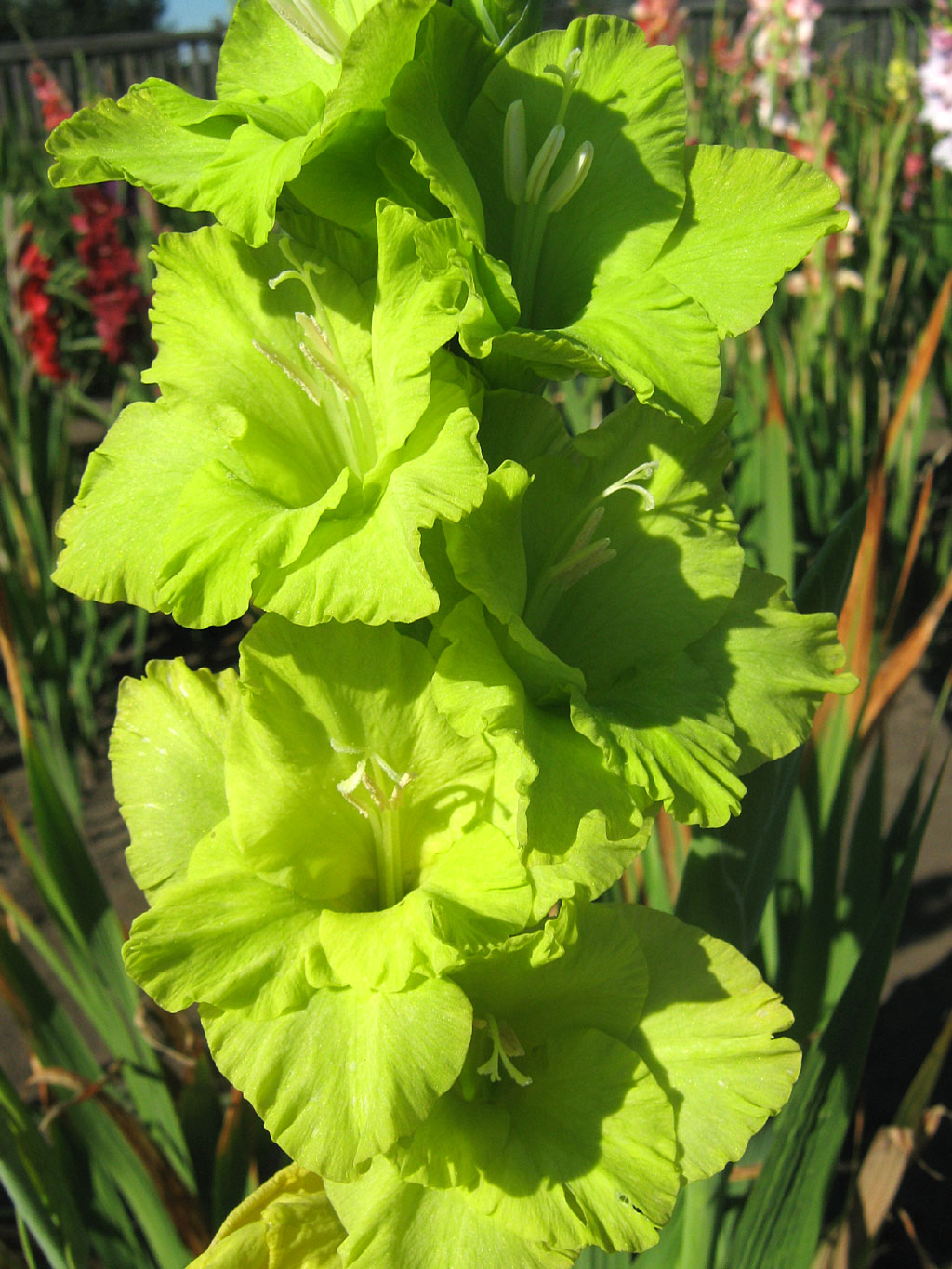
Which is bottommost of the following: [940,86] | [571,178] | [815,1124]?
[815,1124]

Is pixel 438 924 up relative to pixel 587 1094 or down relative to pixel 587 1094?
up

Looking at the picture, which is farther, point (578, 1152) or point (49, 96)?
point (49, 96)

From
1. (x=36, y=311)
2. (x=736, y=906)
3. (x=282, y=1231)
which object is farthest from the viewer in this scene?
(x=36, y=311)

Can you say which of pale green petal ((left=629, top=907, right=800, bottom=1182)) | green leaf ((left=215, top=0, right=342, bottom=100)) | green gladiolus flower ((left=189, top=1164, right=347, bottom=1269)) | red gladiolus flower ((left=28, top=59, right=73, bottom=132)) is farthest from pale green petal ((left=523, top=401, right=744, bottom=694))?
red gladiolus flower ((left=28, top=59, right=73, bottom=132))

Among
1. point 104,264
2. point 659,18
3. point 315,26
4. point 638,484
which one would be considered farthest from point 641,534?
point 659,18

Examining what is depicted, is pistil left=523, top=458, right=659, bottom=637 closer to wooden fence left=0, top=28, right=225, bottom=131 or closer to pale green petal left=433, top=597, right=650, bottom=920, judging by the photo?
pale green petal left=433, top=597, right=650, bottom=920

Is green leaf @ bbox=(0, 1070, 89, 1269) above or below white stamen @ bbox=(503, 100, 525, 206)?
below

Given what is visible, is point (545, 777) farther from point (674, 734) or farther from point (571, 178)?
point (571, 178)

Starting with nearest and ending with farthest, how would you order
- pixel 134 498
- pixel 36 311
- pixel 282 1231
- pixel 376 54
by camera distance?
pixel 376 54, pixel 134 498, pixel 282 1231, pixel 36 311
